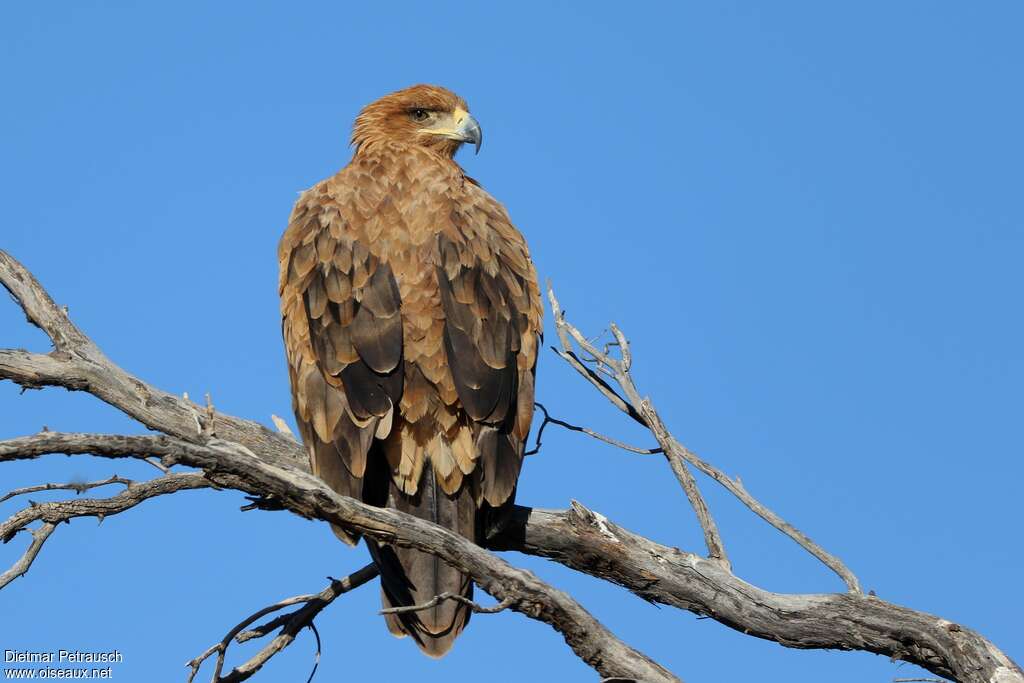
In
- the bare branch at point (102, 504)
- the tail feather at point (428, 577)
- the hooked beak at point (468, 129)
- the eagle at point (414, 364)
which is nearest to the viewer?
the bare branch at point (102, 504)

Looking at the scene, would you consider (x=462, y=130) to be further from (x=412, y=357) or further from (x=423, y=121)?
(x=412, y=357)

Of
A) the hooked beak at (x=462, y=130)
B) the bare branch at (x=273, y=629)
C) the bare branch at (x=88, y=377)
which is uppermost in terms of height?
the hooked beak at (x=462, y=130)

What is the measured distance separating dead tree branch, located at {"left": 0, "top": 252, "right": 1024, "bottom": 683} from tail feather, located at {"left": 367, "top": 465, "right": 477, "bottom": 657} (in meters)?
0.28

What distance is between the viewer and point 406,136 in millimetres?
8578

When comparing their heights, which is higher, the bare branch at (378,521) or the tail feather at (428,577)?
the tail feather at (428,577)

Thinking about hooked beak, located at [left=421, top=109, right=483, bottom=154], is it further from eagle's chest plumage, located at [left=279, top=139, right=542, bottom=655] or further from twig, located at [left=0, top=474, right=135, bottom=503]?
twig, located at [left=0, top=474, right=135, bottom=503]

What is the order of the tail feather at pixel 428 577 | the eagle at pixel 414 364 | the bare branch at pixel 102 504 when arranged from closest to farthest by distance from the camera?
the bare branch at pixel 102 504 < the tail feather at pixel 428 577 < the eagle at pixel 414 364

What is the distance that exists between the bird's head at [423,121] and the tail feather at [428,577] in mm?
3159

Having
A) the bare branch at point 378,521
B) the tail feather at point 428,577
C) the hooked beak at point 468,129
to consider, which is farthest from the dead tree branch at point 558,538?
the hooked beak at point 468,129

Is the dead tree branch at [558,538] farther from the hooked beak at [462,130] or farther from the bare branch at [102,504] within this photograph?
the hooked beak at [462,130]

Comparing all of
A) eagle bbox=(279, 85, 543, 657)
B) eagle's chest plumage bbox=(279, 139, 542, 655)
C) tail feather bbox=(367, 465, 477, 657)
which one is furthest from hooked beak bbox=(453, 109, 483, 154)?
tail feather bbox=(367, 465, 477, 657)

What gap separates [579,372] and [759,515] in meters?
1.17

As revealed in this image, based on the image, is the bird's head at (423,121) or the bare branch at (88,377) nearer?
the bare branch at (88,377)

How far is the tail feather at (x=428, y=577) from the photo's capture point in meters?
5.79
